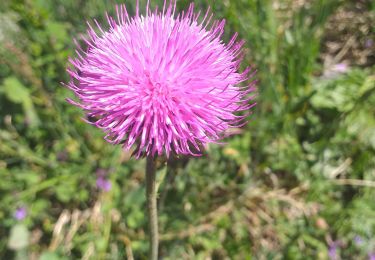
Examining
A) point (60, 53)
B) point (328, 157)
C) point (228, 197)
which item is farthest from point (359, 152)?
point (60, 53)

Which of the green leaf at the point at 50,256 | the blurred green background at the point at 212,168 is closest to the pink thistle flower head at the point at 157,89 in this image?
the blurred green background at the point at 212,168

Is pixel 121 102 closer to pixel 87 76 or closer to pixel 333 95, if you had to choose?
pixel 87 76

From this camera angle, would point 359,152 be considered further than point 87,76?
Yes

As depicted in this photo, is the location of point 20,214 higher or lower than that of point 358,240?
higher

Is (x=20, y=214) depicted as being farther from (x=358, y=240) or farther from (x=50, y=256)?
(x=358, y=240)

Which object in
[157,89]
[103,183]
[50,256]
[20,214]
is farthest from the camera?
[103,183]

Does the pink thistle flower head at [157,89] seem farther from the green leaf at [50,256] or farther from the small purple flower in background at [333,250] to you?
the small purple flower in background at [333,250]

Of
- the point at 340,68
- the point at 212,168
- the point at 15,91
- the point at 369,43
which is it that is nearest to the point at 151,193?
the point at 212,168
